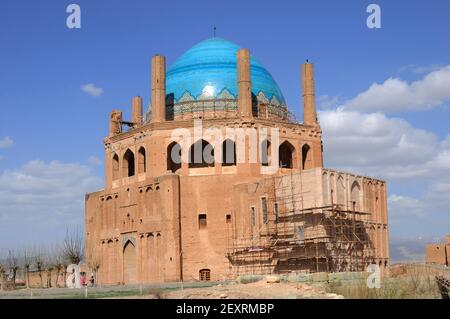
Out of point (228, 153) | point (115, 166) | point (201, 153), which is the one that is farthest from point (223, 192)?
point (115, 166)

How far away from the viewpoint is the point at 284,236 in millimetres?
39344

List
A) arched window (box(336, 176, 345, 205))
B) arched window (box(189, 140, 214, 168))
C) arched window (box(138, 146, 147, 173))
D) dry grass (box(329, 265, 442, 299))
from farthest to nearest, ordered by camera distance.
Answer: arched window (box(138, 146, 147, 173)) < arched window (box(189, 140, 214, 168)) < arched window (box(336, 176, 345, 205)) < dry grass (box(329, 265, 442, 299))

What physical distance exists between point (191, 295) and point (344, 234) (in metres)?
14.9

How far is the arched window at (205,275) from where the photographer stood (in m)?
42.1

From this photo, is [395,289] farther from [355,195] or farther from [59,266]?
[59,266]

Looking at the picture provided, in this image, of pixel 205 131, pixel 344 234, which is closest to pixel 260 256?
pixel 344 234

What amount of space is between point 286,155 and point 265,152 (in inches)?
110

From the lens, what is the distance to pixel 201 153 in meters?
46.1

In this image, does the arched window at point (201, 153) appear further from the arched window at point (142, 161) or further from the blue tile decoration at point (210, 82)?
the arched window at point (142, 161)

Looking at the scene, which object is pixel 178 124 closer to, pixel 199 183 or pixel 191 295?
pixel 199 183

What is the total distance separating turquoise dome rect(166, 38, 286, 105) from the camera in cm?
4700

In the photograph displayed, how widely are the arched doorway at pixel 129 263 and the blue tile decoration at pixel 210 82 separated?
9047 mm

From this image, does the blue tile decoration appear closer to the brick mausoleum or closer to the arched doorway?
the brick mausoleum

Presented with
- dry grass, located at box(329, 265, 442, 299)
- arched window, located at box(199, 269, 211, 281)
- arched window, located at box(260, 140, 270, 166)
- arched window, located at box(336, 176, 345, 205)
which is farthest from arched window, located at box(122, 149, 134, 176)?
dry grass, located at box(329, 265, 442, 299)
